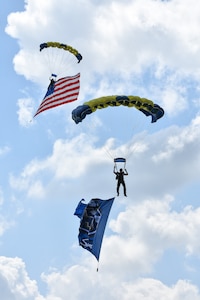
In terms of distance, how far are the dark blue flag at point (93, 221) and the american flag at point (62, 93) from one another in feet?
32.7

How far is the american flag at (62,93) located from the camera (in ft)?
175

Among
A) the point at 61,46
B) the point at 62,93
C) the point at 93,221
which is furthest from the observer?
the point at 61,46

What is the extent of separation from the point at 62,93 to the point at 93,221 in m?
12.5

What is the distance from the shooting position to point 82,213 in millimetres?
47469

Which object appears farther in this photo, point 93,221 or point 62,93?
point 62,93

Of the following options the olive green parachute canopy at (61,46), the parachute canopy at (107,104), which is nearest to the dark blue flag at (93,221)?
the parachute canopy at (107,104)

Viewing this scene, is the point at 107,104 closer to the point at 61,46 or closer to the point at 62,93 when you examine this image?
the point at 62,93

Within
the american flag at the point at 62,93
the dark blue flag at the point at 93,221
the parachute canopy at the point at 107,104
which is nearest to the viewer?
the parachute canopy at the point at 107,104

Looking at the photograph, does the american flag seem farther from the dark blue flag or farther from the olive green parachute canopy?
the dark blue flag

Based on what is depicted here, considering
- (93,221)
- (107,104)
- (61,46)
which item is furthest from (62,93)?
(93,221)

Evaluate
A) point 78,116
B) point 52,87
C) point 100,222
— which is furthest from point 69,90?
point 100,222

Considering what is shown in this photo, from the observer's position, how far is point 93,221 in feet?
155

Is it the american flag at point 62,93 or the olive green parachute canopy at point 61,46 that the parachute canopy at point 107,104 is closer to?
the american flag at point 62,93

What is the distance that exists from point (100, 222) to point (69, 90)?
1266 centimetres
